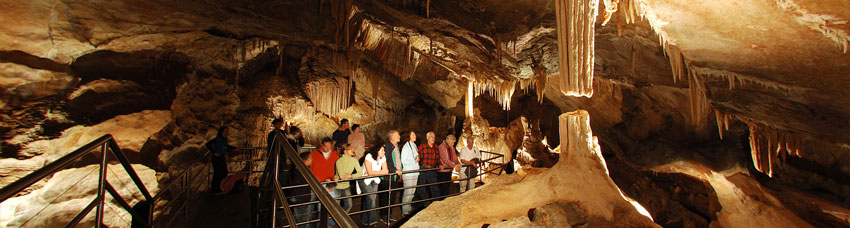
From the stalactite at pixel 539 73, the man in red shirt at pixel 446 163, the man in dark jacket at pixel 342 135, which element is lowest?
the man in red shirt at pixel 446 163

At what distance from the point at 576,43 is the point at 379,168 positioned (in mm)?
2829

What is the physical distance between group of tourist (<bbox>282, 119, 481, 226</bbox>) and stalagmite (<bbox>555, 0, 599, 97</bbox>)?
2.06 metres

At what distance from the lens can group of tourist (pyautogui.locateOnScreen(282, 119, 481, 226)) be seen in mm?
4111

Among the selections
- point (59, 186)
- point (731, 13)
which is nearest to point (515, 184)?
point (731, 13)

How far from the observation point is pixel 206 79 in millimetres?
8336

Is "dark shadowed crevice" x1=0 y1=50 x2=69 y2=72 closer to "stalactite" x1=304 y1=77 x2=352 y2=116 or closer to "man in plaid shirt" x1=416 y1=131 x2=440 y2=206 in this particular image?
"man in plaid shirt" x1=416 y1=131 x2=440 y2=206

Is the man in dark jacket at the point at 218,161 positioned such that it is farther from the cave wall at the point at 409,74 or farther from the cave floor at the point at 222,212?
the cave wall at the point at 409,74

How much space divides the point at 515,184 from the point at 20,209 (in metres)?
5.50

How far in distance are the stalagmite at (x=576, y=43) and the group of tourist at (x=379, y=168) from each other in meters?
2.06

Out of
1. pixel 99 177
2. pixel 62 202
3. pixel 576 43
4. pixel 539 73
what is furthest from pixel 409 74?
pixel 99 177

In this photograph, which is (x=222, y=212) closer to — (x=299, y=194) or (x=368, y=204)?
(x=299, y=194)

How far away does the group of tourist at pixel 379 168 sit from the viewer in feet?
13.5

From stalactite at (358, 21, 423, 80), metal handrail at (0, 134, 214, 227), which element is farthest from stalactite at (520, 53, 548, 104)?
metal handrail at (0, 134, 214, 227)

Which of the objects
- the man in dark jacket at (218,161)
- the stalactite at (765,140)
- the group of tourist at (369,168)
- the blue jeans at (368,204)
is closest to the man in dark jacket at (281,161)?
the group of tourist at (369,168)
